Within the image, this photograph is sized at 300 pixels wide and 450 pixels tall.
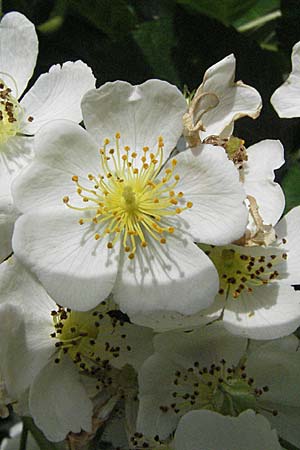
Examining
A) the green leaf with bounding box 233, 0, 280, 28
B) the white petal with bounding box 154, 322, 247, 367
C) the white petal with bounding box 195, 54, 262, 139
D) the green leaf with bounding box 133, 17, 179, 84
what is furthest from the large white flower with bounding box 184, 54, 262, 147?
the green leaf with bounding box 233, 0, 280, 28

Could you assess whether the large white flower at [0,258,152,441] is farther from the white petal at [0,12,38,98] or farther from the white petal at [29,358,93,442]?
the white petal at [0,12,38,98]

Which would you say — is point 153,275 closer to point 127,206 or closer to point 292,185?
point 127,206

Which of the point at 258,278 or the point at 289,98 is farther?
the point at 289,98

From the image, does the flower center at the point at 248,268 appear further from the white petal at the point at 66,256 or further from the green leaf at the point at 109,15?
the green leaf at the point at 109,15

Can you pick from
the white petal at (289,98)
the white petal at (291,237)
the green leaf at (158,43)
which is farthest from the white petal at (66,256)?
the green leaf at (158,43)

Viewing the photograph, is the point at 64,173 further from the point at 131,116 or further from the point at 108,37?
the point at 108,37

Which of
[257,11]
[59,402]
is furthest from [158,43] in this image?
[59,402]
